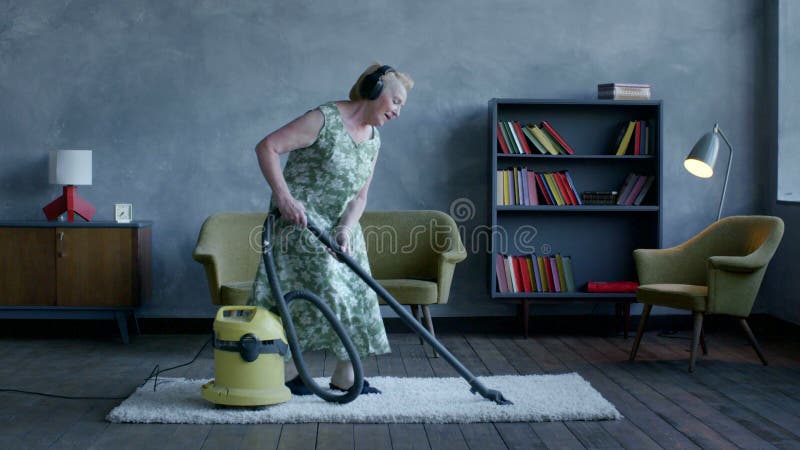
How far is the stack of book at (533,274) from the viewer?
5398mm

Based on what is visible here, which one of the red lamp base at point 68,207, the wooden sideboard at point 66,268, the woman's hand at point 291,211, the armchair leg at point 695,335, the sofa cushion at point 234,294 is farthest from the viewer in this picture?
the red lamp base at point 68,207

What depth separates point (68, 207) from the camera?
17.1 ft

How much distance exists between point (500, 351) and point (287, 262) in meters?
1.89

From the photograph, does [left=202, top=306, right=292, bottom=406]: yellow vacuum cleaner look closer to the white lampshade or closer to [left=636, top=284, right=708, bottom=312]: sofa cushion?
[left=636, top=284, right=708, bottom=312]: sofa cushion

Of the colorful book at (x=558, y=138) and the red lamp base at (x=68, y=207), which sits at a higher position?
the colorful book at (x=558, y=138)

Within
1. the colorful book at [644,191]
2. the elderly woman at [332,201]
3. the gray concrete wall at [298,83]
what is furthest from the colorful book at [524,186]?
the elderly woman at [332,201]

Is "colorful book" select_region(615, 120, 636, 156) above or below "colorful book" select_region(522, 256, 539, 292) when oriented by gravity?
above

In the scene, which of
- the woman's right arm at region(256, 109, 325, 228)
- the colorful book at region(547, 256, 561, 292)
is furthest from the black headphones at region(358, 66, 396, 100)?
the colorful book at region(547, 256, 561, 292)

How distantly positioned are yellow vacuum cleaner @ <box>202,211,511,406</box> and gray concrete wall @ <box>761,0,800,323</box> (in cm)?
312

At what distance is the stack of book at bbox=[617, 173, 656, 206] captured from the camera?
17.9 feet

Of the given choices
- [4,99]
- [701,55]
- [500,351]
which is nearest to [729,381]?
[500,351]

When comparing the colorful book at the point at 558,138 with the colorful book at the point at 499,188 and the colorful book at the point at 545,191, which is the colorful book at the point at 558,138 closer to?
the colorful book at the point at 545,191

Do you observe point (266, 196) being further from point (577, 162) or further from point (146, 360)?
point (577, 162)

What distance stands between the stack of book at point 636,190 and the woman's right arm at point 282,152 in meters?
2.83
